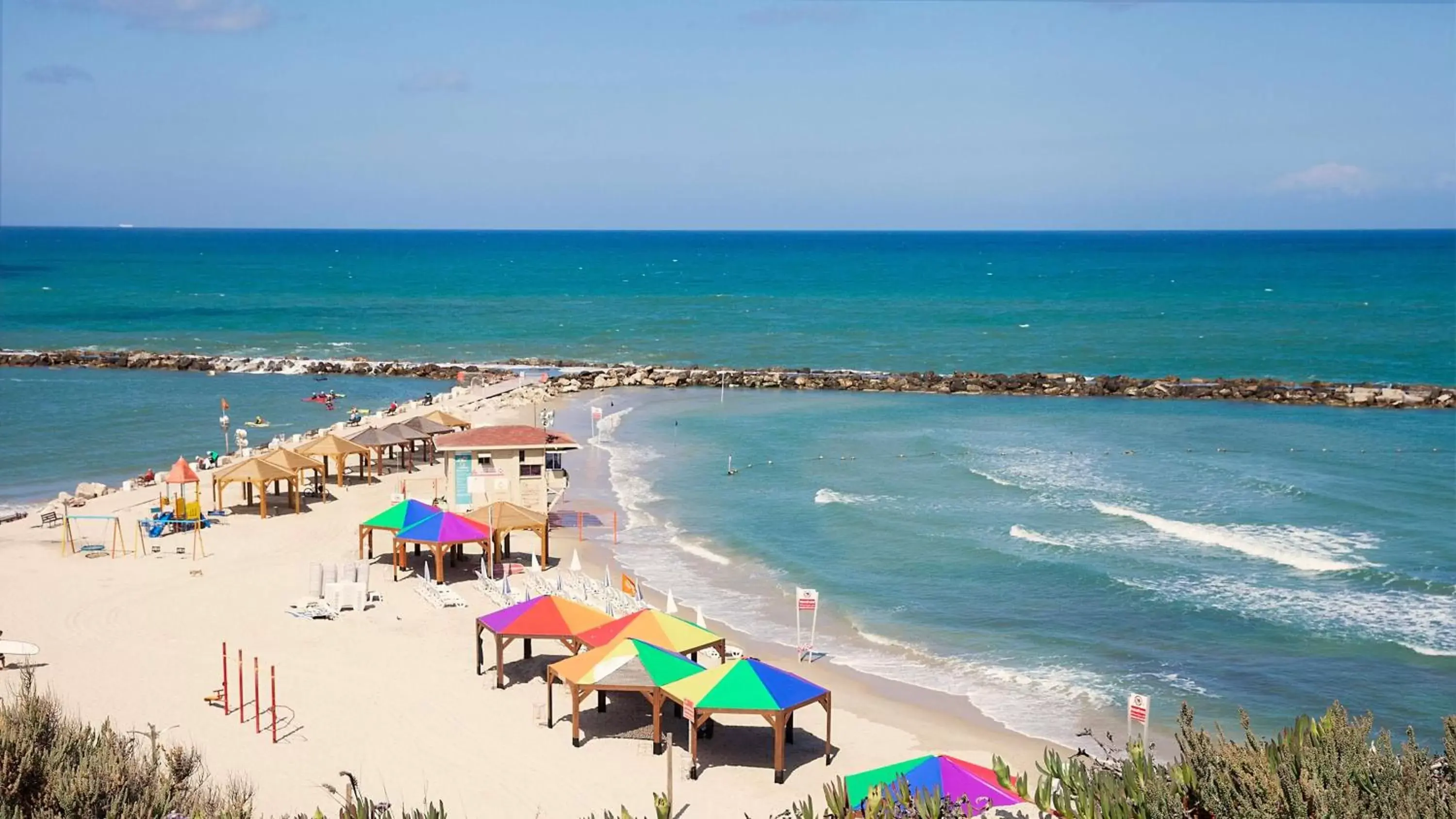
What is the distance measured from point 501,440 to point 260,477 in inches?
235

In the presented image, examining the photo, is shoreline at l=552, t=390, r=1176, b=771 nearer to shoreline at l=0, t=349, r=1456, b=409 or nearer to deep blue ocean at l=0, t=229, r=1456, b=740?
deep blue ocean at l=0, t=229, r=1456, b=740

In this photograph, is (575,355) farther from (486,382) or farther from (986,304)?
(986,304)

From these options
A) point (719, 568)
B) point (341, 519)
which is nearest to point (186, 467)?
point (341, 519)

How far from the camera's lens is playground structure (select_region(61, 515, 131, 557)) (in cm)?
2664

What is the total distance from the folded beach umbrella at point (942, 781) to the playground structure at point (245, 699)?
7.93 meters

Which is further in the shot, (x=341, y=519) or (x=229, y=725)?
(x=341, y=519)

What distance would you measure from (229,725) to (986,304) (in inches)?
3799

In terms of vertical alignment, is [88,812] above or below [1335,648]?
above

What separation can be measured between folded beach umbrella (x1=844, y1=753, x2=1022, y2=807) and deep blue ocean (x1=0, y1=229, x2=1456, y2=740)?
15.1ft

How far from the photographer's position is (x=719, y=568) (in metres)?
26.8

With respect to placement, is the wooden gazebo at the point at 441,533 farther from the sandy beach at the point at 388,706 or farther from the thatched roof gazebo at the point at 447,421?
A: the thatched roof gazebo at the point at 447,421

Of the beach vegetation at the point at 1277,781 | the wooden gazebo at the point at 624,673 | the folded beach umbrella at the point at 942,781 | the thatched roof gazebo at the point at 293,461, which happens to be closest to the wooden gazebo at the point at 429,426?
the thatched roof gazebo at the point at 293,461

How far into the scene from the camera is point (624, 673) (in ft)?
56.1

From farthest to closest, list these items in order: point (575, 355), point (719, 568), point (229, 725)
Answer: point (575, 355), point (719, 568), point (229, 725)
